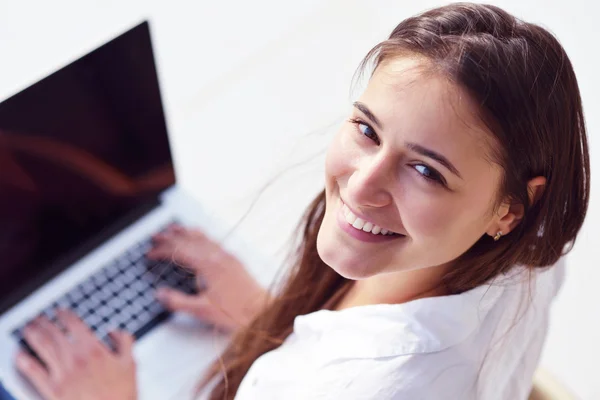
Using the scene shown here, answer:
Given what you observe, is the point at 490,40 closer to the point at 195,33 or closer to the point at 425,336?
the point at 425,336

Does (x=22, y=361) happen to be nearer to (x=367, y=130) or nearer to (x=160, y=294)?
(x=160, y=294)

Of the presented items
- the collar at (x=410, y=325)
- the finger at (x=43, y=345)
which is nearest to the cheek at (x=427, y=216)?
the collar at (x=410, y=325)

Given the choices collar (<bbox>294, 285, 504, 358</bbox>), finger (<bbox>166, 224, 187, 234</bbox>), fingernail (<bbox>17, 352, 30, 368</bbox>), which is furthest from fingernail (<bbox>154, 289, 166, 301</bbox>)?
collar (<bbox>294, 285, 504, 358</bbox>)

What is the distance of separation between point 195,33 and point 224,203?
1.16 ft

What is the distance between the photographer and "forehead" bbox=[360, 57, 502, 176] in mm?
687

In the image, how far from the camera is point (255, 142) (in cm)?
138

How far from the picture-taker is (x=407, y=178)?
29.0 inches

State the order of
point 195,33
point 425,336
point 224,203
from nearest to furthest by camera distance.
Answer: point 425,336 → point 224,203 → point 195,33

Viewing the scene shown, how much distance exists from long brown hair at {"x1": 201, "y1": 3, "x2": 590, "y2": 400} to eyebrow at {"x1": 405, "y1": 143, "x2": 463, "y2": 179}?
0.05m

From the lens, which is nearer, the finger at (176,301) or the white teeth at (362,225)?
the white teeth at (362,225)

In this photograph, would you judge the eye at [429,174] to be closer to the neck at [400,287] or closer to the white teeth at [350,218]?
the white teeth at [350,218]

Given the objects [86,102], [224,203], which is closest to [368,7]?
[224,203]

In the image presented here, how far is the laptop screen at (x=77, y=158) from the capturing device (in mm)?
942

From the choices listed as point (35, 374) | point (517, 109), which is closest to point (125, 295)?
point (35, 374)
